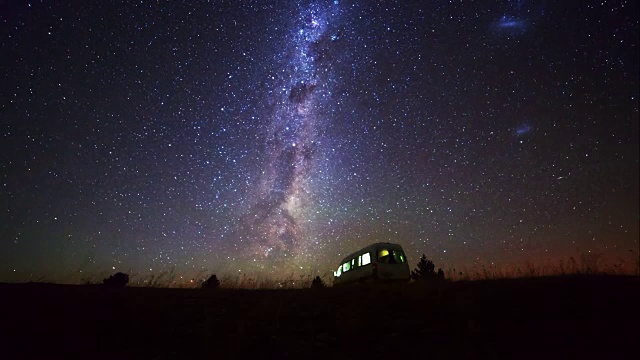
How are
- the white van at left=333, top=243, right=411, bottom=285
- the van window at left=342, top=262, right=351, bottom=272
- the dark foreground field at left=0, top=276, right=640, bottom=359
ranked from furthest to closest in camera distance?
1. the van window at left=342, top=262, right=351, bottom=272
2. the white van at left=333, top=243, right=411, bottom=285
3. the dark foreground field at left=0, top=276, right=640, bottom=359

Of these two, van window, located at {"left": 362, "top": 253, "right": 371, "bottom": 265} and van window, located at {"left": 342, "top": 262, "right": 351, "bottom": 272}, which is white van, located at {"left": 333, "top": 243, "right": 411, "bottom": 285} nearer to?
van window, located at {"left": 362, "top": 253, "right": 371, "bottom": 265}

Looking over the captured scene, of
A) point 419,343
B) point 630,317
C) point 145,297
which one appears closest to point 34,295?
point 145,297

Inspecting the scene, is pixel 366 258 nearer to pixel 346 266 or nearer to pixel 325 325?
pixel 346 266

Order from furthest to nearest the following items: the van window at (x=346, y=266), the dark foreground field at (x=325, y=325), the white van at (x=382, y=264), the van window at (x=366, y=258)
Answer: the van window at (x=346, y=266) < the van window at (x=366, y=258) < the white van at (x=382, y=264) < the dark foreground field at (x=325, y=325)

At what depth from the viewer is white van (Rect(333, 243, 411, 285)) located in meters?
16.4

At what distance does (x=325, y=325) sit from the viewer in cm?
617

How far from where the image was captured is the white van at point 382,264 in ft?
53.7

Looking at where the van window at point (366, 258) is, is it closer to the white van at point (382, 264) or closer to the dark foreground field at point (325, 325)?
the white van at point (382, 264)

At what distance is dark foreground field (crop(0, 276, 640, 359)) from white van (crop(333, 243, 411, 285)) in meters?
8.22

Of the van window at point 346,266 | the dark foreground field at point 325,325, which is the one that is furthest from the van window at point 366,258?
the dark foreground field at point 325,325

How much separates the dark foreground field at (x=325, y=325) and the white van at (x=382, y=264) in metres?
8.22

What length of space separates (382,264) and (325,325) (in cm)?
1084

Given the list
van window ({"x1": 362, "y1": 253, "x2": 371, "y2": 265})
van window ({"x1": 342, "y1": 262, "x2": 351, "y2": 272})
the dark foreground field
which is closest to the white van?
van window ({"x1": 362, "y1": 253, "x2": 371, "y2": 265})

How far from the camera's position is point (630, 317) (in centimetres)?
646
